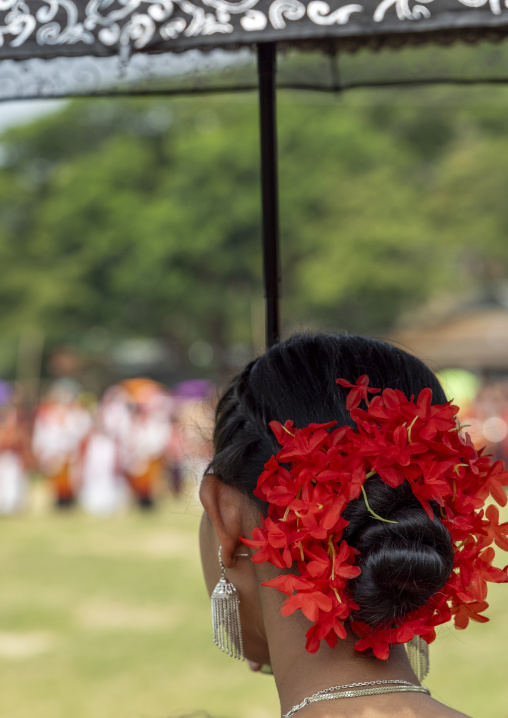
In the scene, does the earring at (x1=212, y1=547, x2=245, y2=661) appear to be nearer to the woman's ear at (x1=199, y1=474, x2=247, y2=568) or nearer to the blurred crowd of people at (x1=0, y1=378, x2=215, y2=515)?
the woman's ear at (x1=199, y1=474, x2=247, y2=568)

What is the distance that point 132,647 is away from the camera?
5016 millimetres

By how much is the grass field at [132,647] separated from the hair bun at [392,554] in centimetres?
167

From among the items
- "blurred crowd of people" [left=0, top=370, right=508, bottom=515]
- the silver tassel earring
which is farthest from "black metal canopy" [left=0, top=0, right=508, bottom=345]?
"blurred crowd of people" [left=0, top=370, right=508, bottom=515]

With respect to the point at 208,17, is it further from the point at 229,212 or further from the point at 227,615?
the point at 229,212

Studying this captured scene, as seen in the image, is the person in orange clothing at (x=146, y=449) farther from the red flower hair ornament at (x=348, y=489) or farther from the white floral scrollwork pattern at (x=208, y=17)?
the white floral scrollwork pattern at (x=208, y=17)

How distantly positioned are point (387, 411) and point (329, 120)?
62.6 ft

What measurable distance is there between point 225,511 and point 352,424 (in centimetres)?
24

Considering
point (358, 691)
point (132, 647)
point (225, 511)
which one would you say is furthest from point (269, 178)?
point (132, 647)

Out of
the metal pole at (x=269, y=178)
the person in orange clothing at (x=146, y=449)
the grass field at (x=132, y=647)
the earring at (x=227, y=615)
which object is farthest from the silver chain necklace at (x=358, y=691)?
the person in orange clothing at (x=146, y=449)

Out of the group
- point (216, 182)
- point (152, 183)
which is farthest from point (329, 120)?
point (152, 183)

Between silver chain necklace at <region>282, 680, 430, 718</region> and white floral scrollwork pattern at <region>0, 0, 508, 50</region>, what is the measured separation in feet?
2.84

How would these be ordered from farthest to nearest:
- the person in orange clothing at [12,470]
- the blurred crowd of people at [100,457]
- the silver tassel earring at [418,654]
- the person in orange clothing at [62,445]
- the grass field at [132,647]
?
1. the person in orange clothing at [62,445]
2. the blurred crowd of people at [100,457]
3. the person in orange clothing at [12,470]
4. the grass field at [132,647]
5. the silver tassel earring at [418,654]

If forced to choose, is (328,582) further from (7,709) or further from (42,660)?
(42,660)

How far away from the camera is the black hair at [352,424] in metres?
1.09
